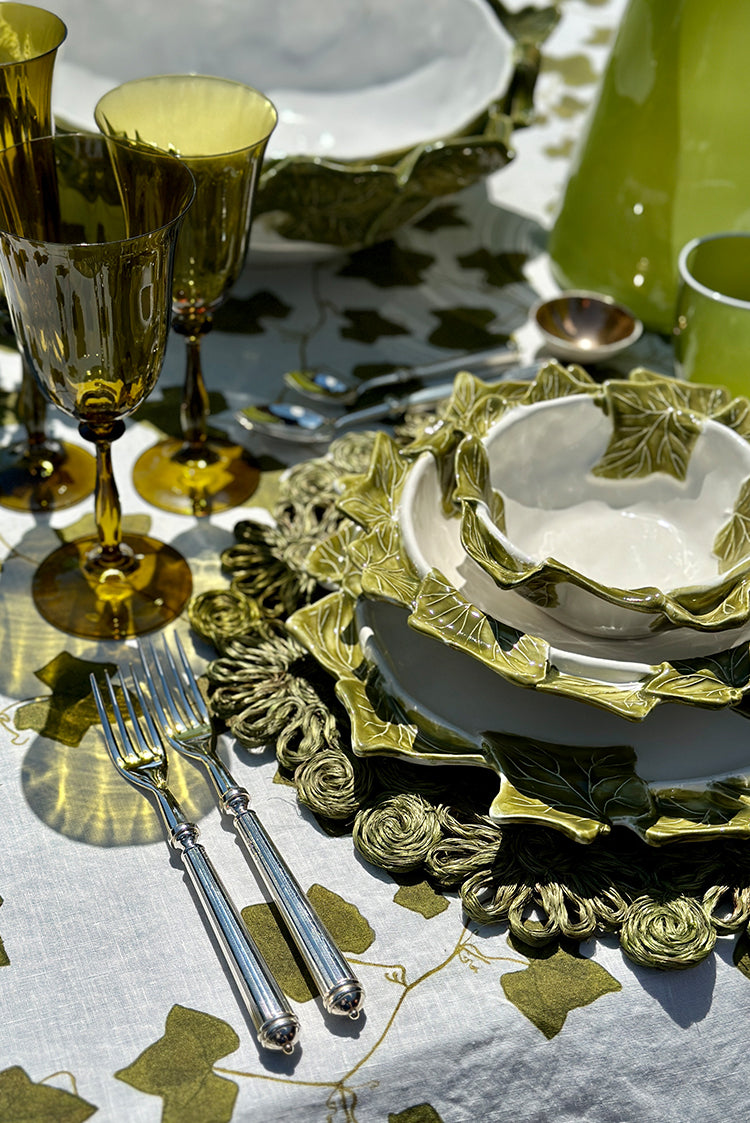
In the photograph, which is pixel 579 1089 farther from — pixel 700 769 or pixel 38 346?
pixel 38 346

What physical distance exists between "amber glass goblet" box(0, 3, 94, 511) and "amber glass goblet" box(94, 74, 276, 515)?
33mm

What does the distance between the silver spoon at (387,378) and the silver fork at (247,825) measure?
0.24 m

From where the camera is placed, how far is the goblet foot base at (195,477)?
0.63 metres

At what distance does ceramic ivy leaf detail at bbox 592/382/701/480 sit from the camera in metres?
0.53

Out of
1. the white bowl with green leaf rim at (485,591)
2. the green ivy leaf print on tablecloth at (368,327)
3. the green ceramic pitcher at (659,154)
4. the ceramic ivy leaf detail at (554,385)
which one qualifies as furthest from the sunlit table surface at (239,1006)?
the green ceramic pitcher at (659,154)

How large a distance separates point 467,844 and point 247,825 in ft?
0.29

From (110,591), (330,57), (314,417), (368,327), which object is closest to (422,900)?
(110,591)

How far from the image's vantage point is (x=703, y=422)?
20.7 inches

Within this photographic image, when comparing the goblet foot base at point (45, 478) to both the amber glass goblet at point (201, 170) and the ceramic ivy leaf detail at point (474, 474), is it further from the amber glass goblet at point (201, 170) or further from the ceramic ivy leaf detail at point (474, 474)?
the ceramic ivy leaf detail at point (474, 474)

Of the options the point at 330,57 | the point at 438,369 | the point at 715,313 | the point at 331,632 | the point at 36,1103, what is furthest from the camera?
the point at 330,57

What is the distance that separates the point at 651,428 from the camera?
1.77 ft

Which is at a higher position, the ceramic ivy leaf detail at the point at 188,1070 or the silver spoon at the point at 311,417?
the silver spoon at the point at 311,417

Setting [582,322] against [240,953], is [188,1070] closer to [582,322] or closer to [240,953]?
[240,953]

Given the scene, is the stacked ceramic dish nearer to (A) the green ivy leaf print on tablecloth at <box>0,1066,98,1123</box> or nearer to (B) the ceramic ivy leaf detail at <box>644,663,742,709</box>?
(B) the ceramic ivy leaf detail at <box>644,663,742,709</box>
